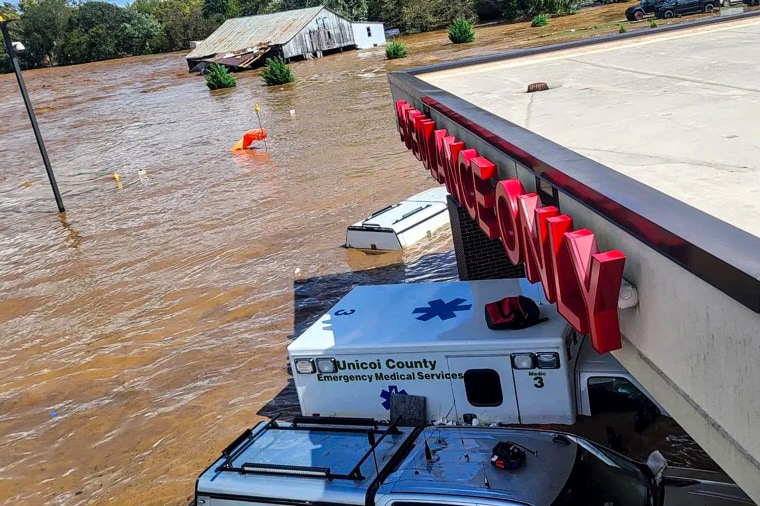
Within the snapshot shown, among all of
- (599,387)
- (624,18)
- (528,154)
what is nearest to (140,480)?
(599,387)

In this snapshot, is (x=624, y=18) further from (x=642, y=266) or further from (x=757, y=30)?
(x=642, y=266)

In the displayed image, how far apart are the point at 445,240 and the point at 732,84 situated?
8.77 metres

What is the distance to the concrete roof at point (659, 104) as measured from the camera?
18.5ft

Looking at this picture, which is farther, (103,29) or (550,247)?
(103,29)

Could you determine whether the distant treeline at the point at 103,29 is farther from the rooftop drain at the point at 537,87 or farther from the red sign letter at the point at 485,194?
the red sign letter at the point at 485,194

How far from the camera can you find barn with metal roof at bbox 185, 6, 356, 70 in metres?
63.5

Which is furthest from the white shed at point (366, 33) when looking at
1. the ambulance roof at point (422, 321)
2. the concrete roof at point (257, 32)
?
the ambulance roof at point (422, 321)

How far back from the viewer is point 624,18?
1997 inches

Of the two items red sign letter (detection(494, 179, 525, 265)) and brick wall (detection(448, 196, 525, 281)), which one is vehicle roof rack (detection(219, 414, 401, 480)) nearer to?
red sign letter (detection(494, 179, 525, 265))

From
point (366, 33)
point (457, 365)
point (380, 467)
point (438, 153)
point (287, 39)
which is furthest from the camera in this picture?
point (366, 33)

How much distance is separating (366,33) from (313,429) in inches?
2438

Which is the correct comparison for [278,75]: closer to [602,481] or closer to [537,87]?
[537,87]

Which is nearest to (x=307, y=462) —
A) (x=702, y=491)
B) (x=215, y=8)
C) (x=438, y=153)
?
(x=702, y=491)

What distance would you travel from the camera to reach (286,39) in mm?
63250
